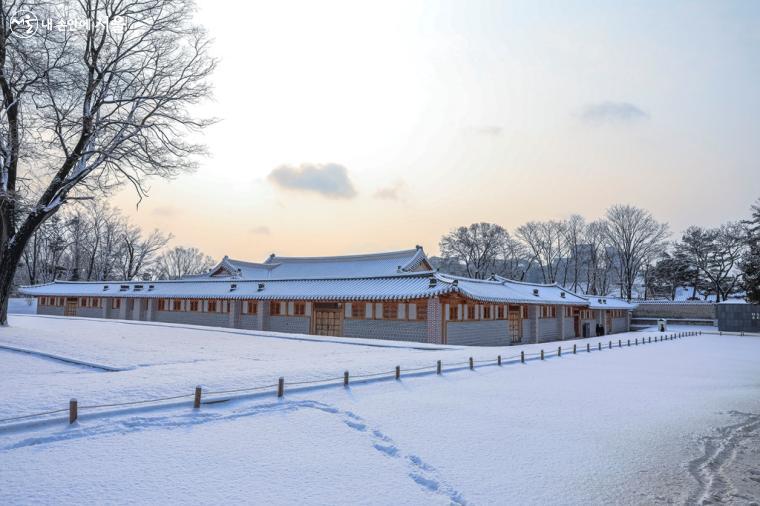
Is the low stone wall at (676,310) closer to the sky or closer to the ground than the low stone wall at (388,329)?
closer to the sky

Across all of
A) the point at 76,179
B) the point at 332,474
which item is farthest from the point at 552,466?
the point at 76,179

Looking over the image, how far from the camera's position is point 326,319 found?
99.7 ft

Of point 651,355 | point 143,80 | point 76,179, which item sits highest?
point 143,80

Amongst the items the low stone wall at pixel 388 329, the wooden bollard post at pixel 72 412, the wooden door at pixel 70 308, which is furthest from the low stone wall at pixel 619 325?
the wooden door at pixel 70 308

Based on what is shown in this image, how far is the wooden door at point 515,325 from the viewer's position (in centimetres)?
3186

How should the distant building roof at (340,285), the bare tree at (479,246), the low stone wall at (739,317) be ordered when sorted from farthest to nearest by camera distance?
1. the bare tree at (479,246)
2. the low stone wall at (739,317)
3. the distant building roof at (340,285)

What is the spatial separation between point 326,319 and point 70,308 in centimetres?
3368

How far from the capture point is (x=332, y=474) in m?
6.18

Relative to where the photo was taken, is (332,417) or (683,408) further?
(683,408)

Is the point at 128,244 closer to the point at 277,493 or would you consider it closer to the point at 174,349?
the point at 174,349

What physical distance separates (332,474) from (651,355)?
22491 millimetres

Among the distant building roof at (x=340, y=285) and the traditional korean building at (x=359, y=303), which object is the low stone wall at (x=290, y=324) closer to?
the traditional korean building at (x=359, y=303)

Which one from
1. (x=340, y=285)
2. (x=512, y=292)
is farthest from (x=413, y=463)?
(x=512, y=292)

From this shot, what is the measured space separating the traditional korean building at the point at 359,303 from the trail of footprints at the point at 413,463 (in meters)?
16.6
